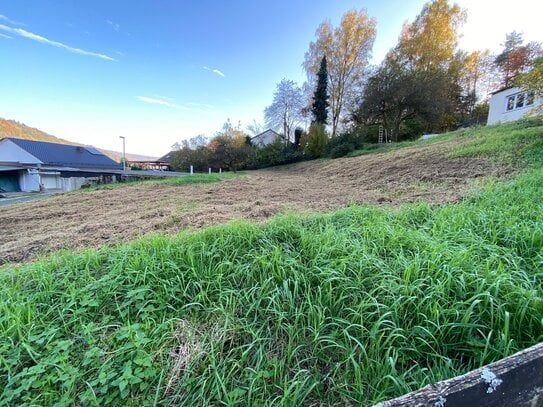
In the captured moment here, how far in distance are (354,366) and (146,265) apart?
1.68 meters

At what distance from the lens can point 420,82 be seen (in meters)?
16.6

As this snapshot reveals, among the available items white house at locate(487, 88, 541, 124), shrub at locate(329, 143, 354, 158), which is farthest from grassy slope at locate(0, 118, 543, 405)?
white house at locate(487, 88, 541, 124)

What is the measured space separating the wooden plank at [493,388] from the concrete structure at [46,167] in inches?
803

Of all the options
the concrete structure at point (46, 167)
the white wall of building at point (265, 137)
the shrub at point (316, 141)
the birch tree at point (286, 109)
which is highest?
the birch tree at point (286, 109)

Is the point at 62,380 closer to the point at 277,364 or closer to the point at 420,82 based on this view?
the point at 277,364

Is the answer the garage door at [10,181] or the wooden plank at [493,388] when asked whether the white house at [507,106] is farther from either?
the garage door at [10,181]

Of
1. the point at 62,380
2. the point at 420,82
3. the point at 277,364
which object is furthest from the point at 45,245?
the point at 420,82

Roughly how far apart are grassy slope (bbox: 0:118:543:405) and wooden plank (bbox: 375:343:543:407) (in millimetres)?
336

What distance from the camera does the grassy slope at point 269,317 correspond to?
1128 millimetres

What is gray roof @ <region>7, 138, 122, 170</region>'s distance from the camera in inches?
855

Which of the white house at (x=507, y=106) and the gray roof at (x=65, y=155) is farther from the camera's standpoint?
the gray roof at (x=65, y=155)

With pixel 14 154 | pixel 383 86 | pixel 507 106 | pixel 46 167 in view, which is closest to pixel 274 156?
pixel 383 86

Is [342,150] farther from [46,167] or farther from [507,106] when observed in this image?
[46,167]

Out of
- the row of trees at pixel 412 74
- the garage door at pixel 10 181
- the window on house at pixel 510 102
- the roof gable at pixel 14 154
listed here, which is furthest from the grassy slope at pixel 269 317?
the roof gable at pixel 14 154
